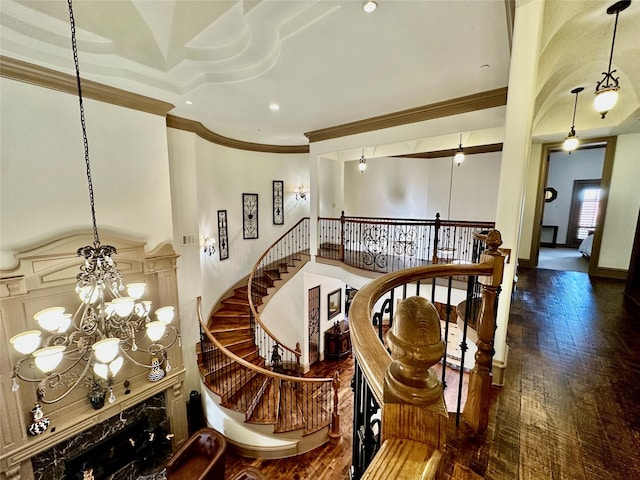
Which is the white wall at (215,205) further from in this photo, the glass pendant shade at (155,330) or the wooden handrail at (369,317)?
the wooden handrail at (369,317)

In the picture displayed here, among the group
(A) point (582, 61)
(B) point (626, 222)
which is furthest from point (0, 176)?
(B) point (626, 222)

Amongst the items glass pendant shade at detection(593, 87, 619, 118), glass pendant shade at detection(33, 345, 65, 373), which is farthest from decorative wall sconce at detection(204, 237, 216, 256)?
glass pendant shade at detection(593, 87, 619, 118)

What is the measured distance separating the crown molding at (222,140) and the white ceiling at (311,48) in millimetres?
855

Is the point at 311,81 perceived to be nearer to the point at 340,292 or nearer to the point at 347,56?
the point at 347,56

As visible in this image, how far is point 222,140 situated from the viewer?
6395mm

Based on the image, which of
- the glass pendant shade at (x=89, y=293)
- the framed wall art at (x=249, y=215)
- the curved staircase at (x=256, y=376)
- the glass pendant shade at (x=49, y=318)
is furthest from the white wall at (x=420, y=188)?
the glass pendant shade at (x=49, y=318)

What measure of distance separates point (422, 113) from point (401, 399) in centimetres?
500

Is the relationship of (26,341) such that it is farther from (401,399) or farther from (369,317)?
(401,399)

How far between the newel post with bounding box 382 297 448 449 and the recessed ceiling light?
8.80ft

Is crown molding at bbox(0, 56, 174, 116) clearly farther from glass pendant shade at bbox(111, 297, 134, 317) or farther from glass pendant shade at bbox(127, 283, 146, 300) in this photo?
glass pendant shade at bbox(111, 297, 134, 317)

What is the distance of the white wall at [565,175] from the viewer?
825 cm

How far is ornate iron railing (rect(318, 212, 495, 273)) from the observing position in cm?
546

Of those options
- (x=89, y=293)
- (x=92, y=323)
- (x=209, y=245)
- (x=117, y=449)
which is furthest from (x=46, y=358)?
(x=209, y=245)

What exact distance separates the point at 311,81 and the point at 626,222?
6139 millimetres
